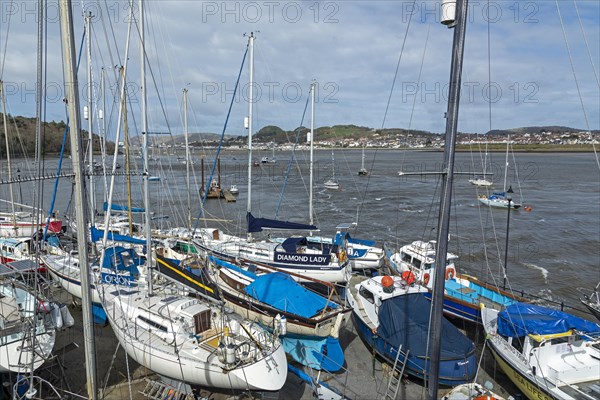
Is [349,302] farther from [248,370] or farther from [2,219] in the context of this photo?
[2,219]

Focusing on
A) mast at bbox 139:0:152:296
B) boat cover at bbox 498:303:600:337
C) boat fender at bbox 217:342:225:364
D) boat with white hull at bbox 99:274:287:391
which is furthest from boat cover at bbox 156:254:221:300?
boat cover at bbox 498:303:600:337

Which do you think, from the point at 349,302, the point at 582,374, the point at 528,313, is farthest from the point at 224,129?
the point at 582,374

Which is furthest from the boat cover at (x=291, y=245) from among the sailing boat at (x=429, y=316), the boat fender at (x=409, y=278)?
the boat fender at (x=409, y=278)

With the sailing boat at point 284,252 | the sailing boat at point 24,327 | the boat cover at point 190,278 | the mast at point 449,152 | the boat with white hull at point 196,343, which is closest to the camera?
the mast at point 449,152

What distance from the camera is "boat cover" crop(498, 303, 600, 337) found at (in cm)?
1112

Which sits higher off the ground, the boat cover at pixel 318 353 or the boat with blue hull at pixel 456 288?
the boat with blue hull at pixel 456 288

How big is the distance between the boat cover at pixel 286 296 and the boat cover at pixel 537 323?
17.0ft

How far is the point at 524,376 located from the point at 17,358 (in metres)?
12.6

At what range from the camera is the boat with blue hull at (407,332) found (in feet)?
36.6

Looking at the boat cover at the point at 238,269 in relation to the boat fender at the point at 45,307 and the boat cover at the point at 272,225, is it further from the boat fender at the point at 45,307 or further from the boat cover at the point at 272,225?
the boat fender at the point at 45,307

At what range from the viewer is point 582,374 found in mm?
10258

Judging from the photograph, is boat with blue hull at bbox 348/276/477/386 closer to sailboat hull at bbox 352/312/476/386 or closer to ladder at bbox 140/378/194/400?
sailboat hull at bbox 352/312/476/386

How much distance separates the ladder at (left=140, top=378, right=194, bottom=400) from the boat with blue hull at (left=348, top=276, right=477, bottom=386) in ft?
18.6

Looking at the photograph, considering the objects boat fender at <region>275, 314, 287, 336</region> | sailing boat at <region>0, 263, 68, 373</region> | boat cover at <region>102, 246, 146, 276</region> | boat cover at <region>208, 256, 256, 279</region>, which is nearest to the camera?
sailing boat at <region>0, 263, 68, 373</region>
